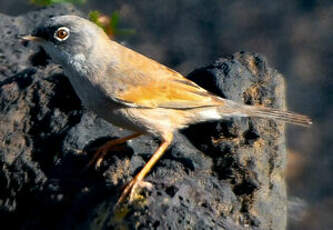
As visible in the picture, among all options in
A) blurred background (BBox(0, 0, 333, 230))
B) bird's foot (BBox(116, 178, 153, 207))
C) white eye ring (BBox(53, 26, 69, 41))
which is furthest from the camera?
blurred background (BBox(0, 0, 333, 230))

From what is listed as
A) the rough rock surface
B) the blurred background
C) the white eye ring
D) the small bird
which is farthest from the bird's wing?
the blurred background

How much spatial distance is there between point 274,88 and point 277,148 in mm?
730

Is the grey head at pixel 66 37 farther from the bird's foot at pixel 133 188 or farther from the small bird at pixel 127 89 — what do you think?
the bird's foot at pixel 133 188

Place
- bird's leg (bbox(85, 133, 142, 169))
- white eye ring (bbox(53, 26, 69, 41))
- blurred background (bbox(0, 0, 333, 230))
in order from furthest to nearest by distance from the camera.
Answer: blurred background (bbox(0, 0, 333, 230)) < white eye ring (bbox(53, 26, 69, 41)) < bird's leg (bbox(85, 133, 142, 169))

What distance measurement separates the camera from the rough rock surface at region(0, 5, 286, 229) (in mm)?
4828

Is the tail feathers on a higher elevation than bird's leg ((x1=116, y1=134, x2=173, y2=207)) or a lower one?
higher

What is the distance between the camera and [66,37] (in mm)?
5820

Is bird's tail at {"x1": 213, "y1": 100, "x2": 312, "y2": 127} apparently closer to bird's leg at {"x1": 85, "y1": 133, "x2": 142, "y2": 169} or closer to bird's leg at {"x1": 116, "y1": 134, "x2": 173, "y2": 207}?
bird's leg at {"x1": 116, "y1": 134, "x2": 173, "y2": 207}

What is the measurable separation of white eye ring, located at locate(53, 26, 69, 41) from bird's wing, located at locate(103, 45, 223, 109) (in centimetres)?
55

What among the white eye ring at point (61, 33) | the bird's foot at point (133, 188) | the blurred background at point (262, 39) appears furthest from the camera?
the blurred background at point (262, 39)

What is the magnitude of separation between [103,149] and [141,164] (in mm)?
411

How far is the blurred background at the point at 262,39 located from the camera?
957cm

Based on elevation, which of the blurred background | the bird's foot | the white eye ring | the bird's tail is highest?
the blurred background

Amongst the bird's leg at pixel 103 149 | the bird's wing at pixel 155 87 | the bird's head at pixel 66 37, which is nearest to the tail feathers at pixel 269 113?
the bird's wing at pixel 155 87
